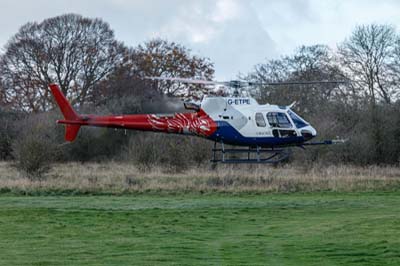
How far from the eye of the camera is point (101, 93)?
64.0 m

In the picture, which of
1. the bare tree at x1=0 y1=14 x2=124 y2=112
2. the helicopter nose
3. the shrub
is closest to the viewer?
the helicopter nose

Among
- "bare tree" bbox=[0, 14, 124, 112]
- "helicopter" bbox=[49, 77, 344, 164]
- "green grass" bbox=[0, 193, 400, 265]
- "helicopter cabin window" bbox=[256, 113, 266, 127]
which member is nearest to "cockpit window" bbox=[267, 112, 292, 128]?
"helicopter" bbox=[49, 77, 344, 164]

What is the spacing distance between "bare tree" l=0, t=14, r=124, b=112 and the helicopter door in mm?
32800

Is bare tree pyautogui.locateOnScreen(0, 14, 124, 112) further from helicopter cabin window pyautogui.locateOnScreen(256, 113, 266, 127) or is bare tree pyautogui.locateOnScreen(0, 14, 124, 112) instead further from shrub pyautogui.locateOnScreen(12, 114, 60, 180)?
helicopter cabin window pyautogui.locateOnScreen(256, 113, 266, 127)

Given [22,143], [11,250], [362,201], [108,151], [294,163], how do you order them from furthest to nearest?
[108,151] → [294,163] → [22,143] → [362,201] → [11,250]

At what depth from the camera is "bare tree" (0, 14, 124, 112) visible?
64500 millimetres

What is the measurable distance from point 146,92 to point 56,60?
10.2 metres

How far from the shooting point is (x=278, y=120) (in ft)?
103

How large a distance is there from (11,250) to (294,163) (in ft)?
93.3

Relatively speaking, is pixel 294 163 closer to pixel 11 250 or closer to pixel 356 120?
pixel 356 120

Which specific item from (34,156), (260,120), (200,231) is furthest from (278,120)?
(200,231)

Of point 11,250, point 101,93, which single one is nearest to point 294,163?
point 101,93

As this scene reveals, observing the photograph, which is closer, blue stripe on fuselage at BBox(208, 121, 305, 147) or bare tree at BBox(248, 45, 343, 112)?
blue stripe on fuselage at BBox(208, 121, 305, 147)

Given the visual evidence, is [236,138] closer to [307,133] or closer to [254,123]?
[254,123]
